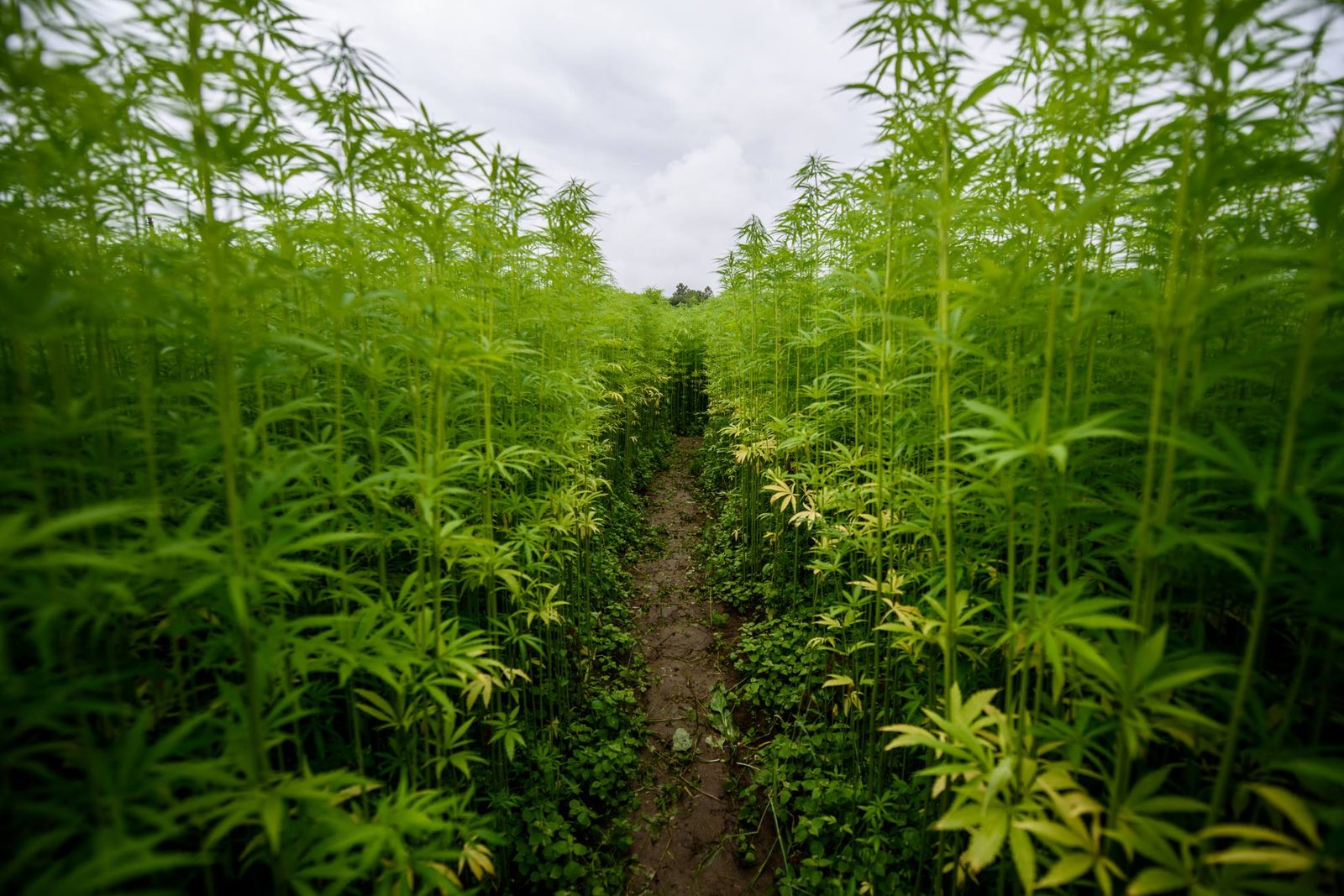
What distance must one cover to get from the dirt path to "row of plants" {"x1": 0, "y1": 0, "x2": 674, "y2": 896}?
261 mm

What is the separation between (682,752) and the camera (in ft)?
12.3

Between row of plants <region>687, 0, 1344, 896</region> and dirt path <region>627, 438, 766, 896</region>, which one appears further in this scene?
dirt path <region>627, 438, 766, 896</region>

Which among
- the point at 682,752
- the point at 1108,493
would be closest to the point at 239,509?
the point at 1108,493

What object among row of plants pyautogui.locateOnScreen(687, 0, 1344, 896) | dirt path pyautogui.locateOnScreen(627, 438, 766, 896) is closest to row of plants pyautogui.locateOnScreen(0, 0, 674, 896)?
dirt path pyautogui.locateOnScreen(627, 438, 766, 896)

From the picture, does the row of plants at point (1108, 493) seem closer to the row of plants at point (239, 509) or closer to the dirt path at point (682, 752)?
the dirt path at point (682, 752)

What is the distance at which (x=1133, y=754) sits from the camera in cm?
129

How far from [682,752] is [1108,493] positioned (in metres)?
3.16

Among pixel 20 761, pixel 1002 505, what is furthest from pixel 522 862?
pixel 1002 505

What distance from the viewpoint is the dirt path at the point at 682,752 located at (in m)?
2.93

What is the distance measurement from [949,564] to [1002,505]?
377mm

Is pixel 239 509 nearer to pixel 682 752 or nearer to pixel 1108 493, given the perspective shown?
pixel 1108 493

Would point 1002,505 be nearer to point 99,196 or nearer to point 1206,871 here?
point 1206,871

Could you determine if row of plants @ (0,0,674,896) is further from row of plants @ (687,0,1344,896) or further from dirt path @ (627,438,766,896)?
row of plants @ (687,0,1344,896)

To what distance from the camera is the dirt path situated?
2.93m
